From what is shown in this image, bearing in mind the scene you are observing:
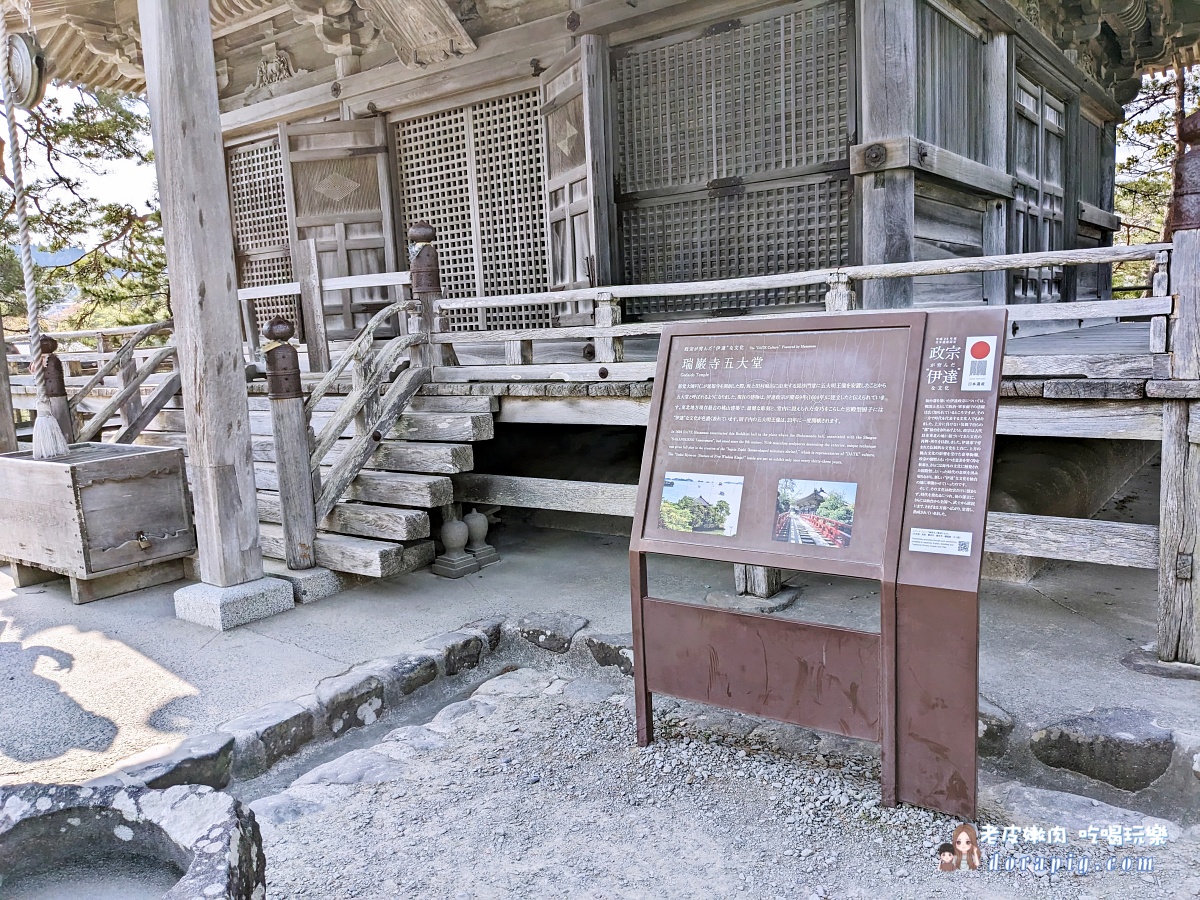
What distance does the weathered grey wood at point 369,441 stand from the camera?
5023 mm

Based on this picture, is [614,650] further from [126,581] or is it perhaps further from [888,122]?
[888,122]

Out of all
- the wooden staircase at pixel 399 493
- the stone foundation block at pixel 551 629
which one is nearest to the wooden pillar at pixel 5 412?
the wooden staircase at pixel 399 493

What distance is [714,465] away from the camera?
9.56ft

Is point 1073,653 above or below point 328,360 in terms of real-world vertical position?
below

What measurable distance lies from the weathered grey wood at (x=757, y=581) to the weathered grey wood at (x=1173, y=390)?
1931 millimetres

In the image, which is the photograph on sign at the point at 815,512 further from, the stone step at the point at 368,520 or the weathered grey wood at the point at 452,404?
the weathered grey wood at the point at 452,404

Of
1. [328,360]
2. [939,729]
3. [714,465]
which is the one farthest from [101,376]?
[939,729]

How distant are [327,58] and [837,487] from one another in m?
7.57

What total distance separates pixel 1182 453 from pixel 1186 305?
60 cm

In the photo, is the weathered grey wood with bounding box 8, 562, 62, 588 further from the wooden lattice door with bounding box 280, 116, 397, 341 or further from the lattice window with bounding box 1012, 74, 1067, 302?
the lattice window with bounding box 1012, 74, 1067, 302

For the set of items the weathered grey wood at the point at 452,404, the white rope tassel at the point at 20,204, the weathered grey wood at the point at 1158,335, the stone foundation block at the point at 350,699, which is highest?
the white rope tassel at the point at 20,204

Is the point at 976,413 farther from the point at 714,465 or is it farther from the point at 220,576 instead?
the point at 220,576

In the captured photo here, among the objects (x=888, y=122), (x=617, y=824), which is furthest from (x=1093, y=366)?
(x=617, y=824)

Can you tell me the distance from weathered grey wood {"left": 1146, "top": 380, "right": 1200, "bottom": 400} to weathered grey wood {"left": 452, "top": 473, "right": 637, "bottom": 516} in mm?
2481
